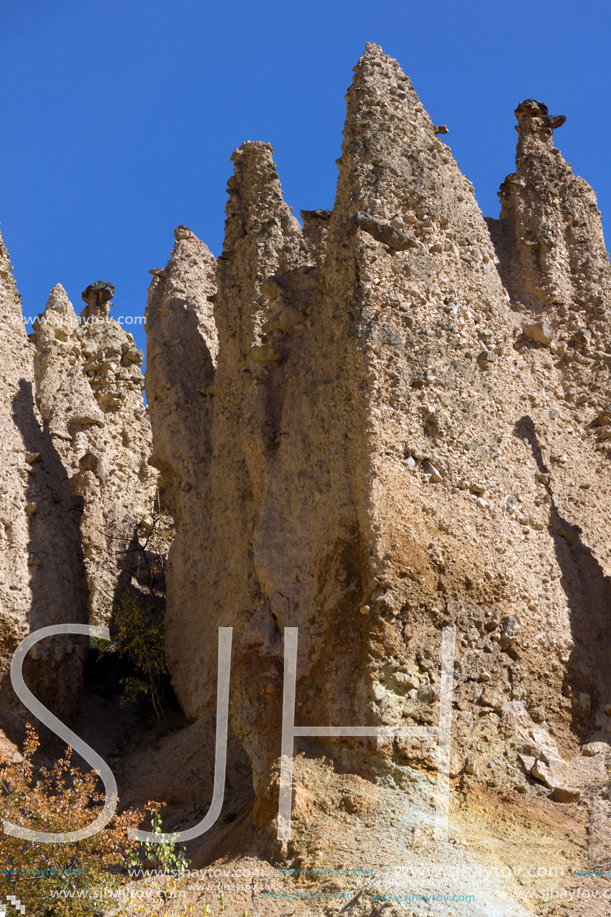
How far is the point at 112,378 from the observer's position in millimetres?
20859

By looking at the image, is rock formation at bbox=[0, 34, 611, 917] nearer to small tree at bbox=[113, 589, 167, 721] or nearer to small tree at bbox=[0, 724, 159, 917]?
small tree at bbox=[113, 589, 167, 721]

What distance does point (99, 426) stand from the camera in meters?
18.6

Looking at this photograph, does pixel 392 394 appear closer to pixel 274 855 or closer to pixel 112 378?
pixel 274 855

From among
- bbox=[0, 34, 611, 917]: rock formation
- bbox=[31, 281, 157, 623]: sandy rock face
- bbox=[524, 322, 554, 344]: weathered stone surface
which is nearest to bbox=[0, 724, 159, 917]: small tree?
bbox=[0, 34, 611, 917]: rock formation

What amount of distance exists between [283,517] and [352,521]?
110 centimetres

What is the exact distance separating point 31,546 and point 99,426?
442 cm

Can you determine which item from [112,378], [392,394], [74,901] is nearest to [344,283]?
[392,394]

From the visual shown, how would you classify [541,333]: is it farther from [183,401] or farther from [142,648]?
[142,648]

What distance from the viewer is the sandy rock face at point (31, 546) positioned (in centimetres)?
1393

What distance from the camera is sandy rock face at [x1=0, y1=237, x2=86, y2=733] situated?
13.9 m

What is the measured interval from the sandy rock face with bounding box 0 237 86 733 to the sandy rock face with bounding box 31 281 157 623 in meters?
0.94

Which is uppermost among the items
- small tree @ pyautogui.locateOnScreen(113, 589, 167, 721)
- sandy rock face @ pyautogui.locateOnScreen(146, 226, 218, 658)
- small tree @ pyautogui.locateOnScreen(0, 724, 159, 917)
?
sandy rock face @ pyautogui.locateOnScreen(146, 226, 218, 658)

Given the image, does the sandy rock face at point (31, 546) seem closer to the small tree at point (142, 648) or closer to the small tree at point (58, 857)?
the small tree at point (142, 648)

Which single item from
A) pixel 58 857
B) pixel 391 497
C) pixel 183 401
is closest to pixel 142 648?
pixel 183 401
